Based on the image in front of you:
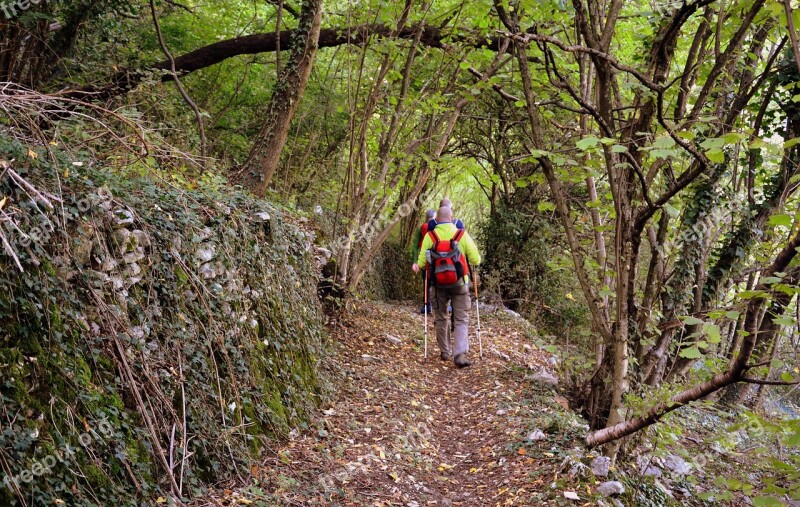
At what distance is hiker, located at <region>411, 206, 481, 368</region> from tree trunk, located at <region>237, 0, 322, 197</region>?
257cm

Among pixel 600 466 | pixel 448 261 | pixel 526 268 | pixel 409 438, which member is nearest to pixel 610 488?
pixel 600 466

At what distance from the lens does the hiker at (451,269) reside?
27.2 feet

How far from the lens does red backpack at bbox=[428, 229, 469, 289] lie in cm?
827

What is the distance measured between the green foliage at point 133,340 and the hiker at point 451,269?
3199mm

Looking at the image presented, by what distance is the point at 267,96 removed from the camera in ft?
37.7

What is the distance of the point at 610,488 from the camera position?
4809mm

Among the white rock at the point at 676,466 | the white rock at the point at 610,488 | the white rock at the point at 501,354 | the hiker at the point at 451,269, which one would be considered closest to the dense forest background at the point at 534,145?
the white rock at the point at 610,488

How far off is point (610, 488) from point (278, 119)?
5621 mm

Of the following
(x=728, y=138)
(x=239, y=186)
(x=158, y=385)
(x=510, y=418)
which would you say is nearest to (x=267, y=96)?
(x=239, y=186)

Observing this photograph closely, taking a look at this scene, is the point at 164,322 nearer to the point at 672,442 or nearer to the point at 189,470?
the point at 189,470

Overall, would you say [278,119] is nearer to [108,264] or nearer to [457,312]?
[457,312]

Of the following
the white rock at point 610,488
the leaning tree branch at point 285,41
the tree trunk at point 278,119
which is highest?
the leaning tree branch at point 285,41

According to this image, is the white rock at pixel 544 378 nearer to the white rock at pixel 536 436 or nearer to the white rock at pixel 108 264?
the white rock at pixel 536 436

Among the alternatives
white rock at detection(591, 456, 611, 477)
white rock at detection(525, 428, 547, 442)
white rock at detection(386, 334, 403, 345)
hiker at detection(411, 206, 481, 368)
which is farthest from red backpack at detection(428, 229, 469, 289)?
white rock at detection(591, 456, 611, 477)
